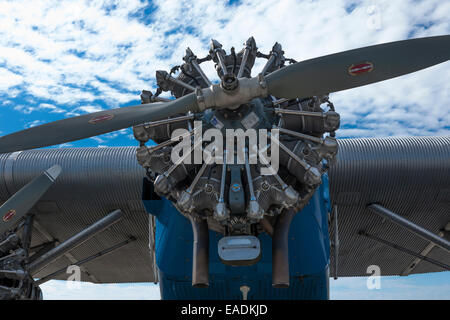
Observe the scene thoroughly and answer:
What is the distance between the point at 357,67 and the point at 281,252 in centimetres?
287

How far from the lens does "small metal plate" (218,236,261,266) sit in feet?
20.0

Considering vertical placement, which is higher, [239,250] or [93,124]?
[93,124]

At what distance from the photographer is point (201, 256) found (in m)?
6.57


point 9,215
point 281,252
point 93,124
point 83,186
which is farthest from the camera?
point 83,186

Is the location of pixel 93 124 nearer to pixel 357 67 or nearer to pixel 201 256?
pixel 201 256

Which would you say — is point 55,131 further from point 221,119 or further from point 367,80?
point 367,80

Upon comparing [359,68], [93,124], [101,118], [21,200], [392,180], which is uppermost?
[392,180]

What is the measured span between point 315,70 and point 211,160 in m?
1.99

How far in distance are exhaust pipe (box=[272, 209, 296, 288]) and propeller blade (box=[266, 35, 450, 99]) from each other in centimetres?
191

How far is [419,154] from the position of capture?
1185cm

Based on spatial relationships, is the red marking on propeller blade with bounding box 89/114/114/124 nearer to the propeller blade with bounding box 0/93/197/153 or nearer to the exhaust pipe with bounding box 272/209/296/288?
the propeller blade with bounding box 0/93/197/153

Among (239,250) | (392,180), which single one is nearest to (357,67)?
(239,250)

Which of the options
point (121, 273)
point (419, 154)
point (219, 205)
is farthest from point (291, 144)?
point (121, 273)
